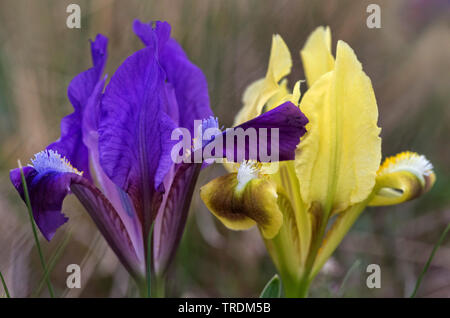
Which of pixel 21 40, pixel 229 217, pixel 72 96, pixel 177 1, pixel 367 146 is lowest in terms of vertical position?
pixel 229 217

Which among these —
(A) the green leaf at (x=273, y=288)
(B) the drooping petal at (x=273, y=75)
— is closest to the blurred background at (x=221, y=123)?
(A) the green leaf at (x=273, y=288)

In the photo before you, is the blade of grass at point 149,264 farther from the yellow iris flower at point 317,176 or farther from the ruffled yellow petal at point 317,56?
the ruffled yellow petal at point 317,56

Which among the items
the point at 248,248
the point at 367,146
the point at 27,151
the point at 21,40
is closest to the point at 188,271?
the point at 248,248

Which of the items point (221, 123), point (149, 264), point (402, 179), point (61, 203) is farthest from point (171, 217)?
point (221, 123)

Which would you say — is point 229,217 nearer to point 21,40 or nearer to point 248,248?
point 248,248

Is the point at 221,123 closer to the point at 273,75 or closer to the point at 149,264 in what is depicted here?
the point at 273,75

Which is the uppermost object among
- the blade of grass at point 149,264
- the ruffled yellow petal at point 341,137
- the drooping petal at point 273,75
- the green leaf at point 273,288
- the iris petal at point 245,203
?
the drooping petal at point 273,75

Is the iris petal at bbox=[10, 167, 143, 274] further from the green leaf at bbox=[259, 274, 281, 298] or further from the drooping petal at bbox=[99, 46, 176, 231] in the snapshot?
the green leaf at bbox=[259, 274, 281, 298]

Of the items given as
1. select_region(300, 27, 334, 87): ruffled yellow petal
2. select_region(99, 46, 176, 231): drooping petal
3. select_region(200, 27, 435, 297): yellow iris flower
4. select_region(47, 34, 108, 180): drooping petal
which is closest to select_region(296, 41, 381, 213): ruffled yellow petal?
select_region(200, 27, 435, 297): yellow iris flower
